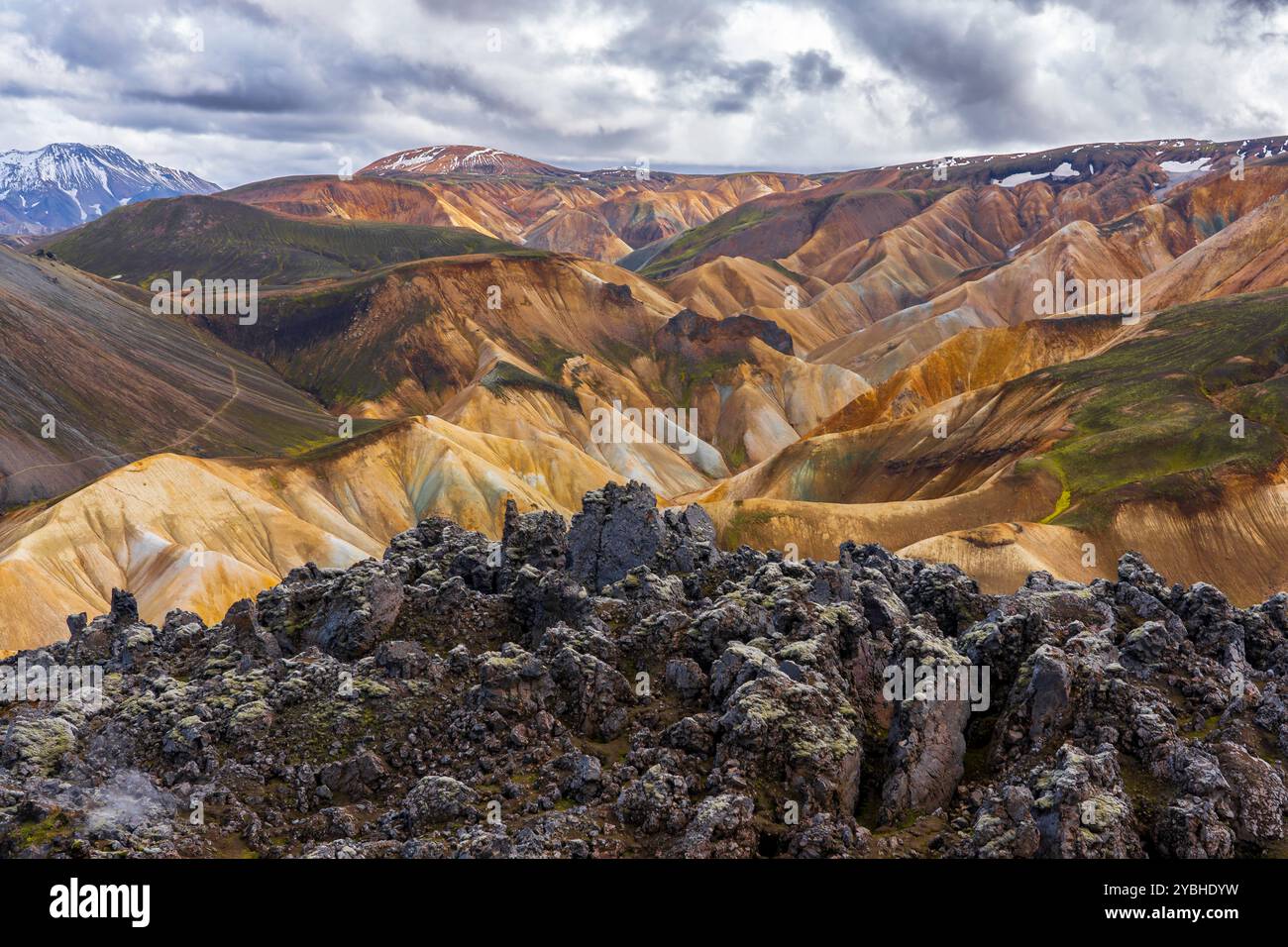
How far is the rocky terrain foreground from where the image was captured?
79.1ft

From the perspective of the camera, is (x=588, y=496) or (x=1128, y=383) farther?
(x=1128, y=383)

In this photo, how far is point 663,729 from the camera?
29391 mm

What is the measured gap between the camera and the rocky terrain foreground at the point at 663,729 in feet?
79.1

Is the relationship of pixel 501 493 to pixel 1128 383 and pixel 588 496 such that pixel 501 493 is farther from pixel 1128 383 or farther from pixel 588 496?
pixel 588 496

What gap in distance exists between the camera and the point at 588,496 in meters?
43.9

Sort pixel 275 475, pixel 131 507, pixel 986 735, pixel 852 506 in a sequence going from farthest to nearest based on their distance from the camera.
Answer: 1. pixel 275 475
2. pixel 852 506
3. pixel 131 507
4. pixel 986 735

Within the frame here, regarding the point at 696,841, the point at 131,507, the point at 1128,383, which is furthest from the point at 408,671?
the point at 1128,383

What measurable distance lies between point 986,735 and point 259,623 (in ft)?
85.4

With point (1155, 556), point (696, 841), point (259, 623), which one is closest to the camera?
point (696, 841)

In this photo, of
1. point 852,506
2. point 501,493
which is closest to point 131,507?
point 501,493

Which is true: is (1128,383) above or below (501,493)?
above
